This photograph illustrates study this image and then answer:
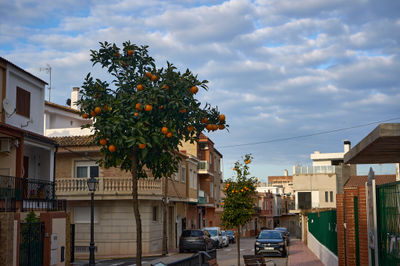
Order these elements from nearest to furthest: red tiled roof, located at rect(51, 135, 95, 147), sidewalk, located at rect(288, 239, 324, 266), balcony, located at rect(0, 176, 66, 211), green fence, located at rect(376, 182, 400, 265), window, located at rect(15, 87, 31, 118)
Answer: green fence, located at rect(376, 182, 400, 265) < balcony, located at rect(0, 176, 66, 211) < window, located at rect(15, 87, 31, 118) < sidewalk, located at rect(288, 239, 324, 266) < red tiled roof, located at rect(51, 135, 95, 147)

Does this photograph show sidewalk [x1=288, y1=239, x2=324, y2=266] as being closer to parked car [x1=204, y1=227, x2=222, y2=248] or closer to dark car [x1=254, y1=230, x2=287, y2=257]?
dark car [x1=254, y1=230, x2=287, y2=257]

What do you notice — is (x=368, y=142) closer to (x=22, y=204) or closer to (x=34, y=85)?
(x=22, y=204)

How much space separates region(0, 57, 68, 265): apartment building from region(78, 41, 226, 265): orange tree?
709cm

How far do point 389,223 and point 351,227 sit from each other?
5.06 m

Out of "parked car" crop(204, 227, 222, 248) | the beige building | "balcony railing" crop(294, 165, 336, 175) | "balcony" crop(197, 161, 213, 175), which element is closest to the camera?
"parked car" crop(204, 227, 222, 248)

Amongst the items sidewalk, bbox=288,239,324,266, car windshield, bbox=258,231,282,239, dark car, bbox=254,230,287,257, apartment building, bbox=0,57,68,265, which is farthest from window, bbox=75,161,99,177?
sidewalk, bbox=288,239,324,266

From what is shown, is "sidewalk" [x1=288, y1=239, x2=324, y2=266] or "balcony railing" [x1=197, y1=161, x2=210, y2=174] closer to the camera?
"sidewalk" [x1=288, y1=239, x2=324, y2=266]

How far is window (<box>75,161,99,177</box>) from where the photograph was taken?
36.6 meters

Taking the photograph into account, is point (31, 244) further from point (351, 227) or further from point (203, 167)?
point (203, 167)

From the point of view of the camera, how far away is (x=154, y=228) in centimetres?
3738

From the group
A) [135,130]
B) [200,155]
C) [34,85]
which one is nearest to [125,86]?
[135,130]

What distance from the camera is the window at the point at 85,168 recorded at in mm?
36625

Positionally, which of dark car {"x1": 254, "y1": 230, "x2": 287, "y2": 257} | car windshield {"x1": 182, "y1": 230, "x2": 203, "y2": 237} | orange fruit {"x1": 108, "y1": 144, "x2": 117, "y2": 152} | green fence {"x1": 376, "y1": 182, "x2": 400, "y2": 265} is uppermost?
orange fruit {"x1": 108, "y1": 144, "x2": 117, "y2": 152}

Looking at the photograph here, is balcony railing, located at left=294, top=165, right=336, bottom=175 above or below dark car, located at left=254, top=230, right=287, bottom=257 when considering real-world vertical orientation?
above
